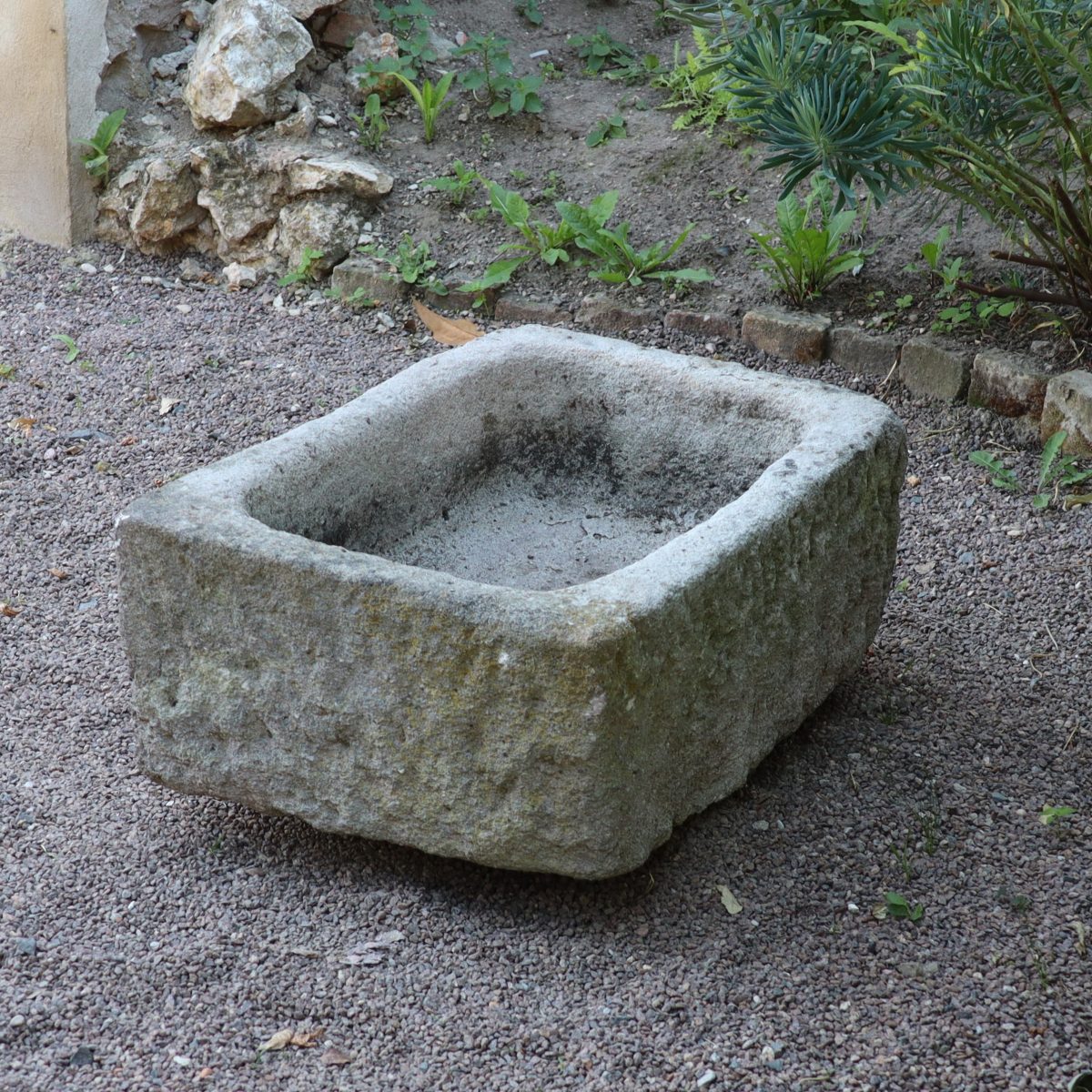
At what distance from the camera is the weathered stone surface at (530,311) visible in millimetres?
4094

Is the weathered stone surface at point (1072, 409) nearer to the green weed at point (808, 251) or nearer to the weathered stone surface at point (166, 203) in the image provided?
the green weed at point (808, 251)

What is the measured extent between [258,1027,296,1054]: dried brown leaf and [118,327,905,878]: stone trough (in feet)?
1.06

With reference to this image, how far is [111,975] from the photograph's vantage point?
2.05m

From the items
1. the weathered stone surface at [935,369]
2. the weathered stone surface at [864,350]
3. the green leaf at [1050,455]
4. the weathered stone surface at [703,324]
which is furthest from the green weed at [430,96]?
the green leaf at [1050,455]

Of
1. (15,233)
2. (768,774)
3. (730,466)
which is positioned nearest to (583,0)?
(15,233)

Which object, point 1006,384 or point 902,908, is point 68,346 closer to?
point 1006,384

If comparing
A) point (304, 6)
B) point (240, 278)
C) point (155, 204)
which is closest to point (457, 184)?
point (240, 278)

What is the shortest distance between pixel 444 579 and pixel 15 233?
11.6 ft

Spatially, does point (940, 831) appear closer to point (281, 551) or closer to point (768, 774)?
point (768, 774)

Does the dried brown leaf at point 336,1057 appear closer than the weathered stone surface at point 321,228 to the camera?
Yes

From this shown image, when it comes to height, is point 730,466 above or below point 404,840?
above

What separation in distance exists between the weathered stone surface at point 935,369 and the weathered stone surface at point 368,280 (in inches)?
63.5

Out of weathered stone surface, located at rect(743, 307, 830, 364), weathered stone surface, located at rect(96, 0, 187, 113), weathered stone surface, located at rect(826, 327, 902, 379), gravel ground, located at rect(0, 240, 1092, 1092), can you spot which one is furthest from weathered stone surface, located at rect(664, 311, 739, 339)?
weathered stone surface, located at rect(96, 0, 187, 113)

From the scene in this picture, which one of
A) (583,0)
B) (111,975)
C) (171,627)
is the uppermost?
(583,0)
